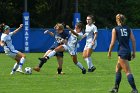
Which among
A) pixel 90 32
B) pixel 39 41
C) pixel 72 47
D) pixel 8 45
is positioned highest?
pixel 39 41

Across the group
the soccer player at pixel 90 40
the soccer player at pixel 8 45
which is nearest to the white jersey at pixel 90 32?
the soccer player at pixel 90 40

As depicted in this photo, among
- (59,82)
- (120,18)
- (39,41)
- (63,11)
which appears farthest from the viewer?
(63,11)

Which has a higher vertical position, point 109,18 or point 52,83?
point 109,18

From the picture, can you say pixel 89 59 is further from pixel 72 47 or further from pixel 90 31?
pixel 90 31

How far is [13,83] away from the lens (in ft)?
54.4

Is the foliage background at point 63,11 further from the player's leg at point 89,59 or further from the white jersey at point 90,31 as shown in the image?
the player's leg at point 89,59

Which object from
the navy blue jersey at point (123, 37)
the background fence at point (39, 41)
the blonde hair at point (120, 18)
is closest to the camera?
the blonde hair at point (120, 18)

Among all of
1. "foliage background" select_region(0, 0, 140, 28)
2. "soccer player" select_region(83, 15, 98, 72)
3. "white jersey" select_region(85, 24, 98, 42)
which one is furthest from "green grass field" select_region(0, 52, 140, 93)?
"foliage background" select_region(0, 0, 140, 28)

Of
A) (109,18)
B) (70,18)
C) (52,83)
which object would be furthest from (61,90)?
(109,18)

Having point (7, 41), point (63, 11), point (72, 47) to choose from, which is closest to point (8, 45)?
point (7, 41)

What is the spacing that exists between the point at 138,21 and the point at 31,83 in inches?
1667

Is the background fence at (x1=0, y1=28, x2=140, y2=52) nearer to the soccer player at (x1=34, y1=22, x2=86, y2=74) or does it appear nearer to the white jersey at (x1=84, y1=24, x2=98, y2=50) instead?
the white jersey at (x1=84, y1=24, x2=98, y2=50)

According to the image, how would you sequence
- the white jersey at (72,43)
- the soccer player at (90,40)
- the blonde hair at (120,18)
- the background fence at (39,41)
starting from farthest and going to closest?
1. the background fence at (39,41)
2. the soccer player at (90,40)
3. the white jersey at (72,43)
4. the blonde hair at (120,18)

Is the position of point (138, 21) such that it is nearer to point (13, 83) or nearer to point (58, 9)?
point (58, 9)
